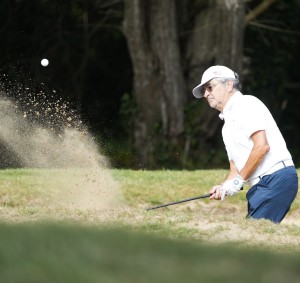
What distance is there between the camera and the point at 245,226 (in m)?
7.53

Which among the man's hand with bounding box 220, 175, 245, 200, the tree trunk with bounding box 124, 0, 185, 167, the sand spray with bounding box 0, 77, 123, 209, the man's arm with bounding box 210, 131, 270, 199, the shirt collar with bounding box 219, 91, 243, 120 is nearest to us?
the man's arm with bounding box 210, 131, 270, 199

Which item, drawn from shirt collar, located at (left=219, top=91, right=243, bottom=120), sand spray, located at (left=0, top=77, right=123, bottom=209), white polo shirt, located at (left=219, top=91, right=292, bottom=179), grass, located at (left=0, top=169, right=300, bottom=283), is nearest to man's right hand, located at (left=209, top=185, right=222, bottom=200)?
grass, located at (left=0, top=169, right=300, bottom=283)

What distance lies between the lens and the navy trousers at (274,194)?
8031 mm

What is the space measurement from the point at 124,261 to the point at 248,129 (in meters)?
3.26

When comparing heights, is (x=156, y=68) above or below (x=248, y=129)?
below

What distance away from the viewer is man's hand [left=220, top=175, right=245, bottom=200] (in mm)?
7832

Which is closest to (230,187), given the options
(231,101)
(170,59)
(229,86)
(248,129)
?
(248,129)

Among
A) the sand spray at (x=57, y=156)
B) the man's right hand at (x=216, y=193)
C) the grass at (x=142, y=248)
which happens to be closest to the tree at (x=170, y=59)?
the sand spray at (x=57, y=156)

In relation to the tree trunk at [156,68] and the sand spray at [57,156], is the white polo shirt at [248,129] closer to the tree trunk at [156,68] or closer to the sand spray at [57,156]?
the sand spray at [57,156]

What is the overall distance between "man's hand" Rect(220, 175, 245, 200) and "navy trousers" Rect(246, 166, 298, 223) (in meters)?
0.30

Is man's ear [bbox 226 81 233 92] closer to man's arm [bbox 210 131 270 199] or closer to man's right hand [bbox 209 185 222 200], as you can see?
man's arm [bbox 210 131 270 199]

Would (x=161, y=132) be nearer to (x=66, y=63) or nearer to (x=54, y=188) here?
(x=66, y=63)

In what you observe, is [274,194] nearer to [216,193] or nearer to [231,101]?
[216,193]

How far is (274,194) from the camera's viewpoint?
26.5ft
